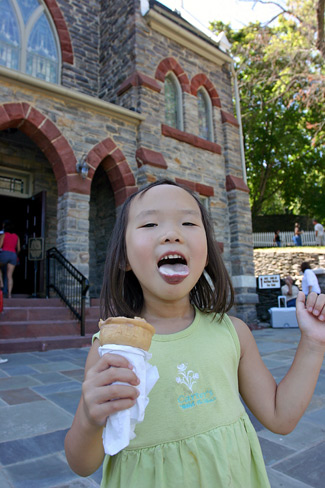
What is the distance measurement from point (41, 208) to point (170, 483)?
902cm

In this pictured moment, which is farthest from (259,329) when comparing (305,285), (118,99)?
(118,99)

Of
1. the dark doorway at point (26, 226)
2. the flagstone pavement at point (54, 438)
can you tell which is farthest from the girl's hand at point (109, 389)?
the dark doorway at point (26, 226)

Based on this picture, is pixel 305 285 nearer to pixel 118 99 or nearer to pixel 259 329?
pixel 259 329

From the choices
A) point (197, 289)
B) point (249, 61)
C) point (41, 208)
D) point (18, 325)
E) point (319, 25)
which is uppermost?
point (249, 61)

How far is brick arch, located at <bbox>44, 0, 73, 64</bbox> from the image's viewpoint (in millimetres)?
9500

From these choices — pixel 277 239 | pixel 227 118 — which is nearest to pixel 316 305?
pixel 227 118

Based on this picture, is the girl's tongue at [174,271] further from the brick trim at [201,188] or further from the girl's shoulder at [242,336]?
the brick trim at [201,188]

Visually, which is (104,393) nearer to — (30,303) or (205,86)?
(30,303)

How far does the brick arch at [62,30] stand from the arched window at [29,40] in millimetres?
136

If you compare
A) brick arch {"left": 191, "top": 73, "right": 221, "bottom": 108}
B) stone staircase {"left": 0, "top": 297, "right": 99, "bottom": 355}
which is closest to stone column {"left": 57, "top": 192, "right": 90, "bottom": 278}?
stone staircase {"left": 0, "top": 297, "right": 99, "bottom": 355}

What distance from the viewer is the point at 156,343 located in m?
1.05

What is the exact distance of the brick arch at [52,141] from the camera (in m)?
7.45

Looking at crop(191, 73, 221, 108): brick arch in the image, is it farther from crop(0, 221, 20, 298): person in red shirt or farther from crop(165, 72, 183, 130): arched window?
crop(0, 221, 20, 298): person in red shirt

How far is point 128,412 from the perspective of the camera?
0.72 metres
